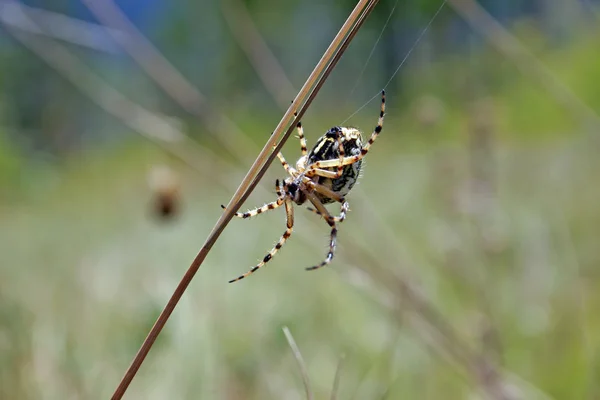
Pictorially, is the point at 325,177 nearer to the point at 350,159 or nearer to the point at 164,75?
the point at 350,159

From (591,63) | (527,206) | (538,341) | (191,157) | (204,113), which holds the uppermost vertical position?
(591,63)

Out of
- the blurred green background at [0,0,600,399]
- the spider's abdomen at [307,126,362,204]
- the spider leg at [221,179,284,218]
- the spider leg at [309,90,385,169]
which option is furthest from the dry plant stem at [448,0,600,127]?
the spider leg at [221,179,284,218]

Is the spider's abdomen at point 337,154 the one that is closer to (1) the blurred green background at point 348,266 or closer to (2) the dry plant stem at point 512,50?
(1) the blurred green background at point 348,266

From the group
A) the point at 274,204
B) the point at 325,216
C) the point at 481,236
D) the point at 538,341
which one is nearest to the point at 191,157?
the point at 274,204

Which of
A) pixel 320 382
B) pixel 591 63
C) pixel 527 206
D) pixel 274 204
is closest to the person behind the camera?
pixel 274 204

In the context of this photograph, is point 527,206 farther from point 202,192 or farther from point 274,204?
point 202,192

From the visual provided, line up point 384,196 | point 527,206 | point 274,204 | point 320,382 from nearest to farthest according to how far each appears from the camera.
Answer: point 274,204 < point 320,382 < point 527,206 < point 384,196

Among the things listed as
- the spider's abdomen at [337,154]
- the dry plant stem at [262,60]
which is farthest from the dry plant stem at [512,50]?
the dry plant stem at [262,60]
